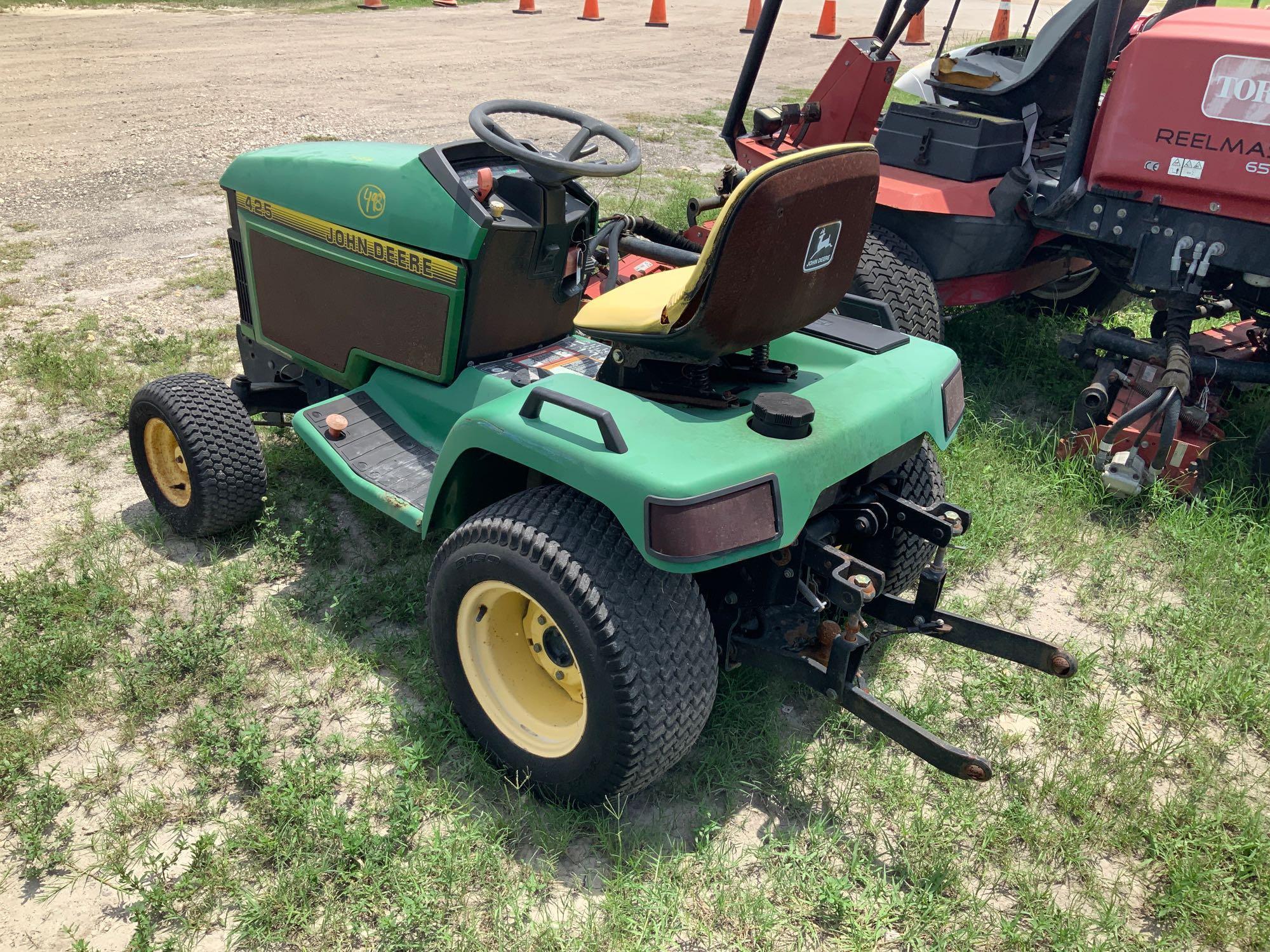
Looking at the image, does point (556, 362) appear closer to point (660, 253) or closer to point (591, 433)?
→ point (660, 253)

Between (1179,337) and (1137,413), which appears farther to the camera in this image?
(1179,337)

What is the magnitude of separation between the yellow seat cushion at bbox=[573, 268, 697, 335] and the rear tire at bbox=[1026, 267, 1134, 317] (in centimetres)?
358

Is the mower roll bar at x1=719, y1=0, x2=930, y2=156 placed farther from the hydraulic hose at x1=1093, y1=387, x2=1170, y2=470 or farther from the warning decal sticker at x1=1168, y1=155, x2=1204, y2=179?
the hydraulic hose at x1=1093, y1=387, x2=1170, y2=470

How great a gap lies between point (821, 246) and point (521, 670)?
1.32 metres

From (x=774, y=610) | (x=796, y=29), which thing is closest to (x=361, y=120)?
(x=774, y=610)

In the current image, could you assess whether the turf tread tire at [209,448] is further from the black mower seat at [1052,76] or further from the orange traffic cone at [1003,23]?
the orange traffic cone at [1003,23]

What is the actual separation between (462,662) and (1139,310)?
5022 mm

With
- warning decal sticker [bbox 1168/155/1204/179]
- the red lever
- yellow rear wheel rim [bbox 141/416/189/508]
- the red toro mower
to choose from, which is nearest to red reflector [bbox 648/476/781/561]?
the red toro mower

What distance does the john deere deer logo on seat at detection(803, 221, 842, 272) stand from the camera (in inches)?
92.0

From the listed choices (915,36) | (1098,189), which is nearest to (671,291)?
(1098,189)

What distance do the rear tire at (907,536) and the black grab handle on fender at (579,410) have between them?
1085 mm

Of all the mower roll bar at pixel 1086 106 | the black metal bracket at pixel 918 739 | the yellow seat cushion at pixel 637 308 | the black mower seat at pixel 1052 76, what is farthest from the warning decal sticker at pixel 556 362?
the black mower seat at pixel 1052 76

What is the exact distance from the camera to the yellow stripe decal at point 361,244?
3.15 meters

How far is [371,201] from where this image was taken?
325cm
